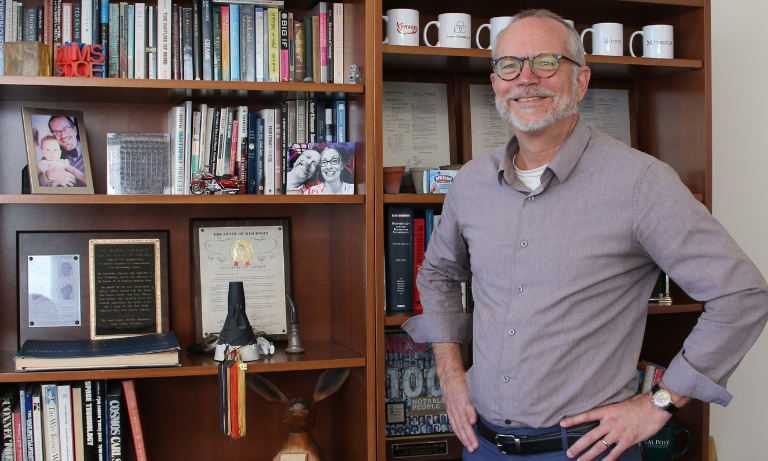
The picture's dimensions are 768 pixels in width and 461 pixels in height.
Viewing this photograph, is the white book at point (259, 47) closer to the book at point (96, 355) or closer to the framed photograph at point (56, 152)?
the framed photograph at point (56, 152)

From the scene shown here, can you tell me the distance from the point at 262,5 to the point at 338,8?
21 centimetres

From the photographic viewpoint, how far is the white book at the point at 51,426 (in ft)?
5.62

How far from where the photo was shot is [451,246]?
1642 millimetres

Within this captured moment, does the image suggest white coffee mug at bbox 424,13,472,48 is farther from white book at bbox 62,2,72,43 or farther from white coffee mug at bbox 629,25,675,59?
white book at bbox 62,2,72,43

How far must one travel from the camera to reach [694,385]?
128cm

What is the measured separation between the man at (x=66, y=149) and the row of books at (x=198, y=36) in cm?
18

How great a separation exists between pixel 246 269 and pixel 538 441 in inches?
40.6

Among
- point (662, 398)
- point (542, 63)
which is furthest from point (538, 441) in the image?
point (542, 63)

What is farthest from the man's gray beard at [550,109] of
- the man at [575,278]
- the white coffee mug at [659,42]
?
the white coffee mug at [659,42]

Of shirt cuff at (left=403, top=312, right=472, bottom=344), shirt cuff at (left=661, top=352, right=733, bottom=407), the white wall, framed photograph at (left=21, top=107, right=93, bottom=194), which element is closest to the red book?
shirt cuff at (left=403, top=312, right=472, bottom=344)

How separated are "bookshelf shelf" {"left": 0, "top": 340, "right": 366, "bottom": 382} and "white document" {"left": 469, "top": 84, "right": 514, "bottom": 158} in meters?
0.77

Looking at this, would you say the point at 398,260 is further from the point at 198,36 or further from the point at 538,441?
the point at 198,36

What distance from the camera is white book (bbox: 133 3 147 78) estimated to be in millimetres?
1773

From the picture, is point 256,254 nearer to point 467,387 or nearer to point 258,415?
point 258,415
